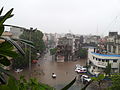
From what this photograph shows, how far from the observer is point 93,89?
349 inches

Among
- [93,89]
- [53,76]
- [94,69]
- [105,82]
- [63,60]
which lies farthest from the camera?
[63,60]

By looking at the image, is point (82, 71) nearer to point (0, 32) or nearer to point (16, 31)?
point (0, 32)

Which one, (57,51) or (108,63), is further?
(57,51)

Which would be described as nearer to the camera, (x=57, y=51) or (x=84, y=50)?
(x=57, y=51)

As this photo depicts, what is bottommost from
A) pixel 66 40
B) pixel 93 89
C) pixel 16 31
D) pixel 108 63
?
pixel 93 89

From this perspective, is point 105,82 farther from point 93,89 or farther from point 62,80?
point 62,80

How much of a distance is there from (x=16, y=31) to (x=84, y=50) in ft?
44.7

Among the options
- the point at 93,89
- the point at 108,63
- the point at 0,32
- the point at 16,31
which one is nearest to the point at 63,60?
the point at 108,63

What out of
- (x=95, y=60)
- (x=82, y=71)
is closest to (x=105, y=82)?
(x=95, y=60)

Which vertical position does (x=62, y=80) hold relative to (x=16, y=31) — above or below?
below

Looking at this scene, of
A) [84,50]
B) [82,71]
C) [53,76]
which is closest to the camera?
[53,76]

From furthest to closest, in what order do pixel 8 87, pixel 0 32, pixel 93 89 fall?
pixel 93 89, pixel 0 32, pixel 8 87

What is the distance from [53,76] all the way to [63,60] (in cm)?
721

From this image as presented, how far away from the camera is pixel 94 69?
11.9 meters
